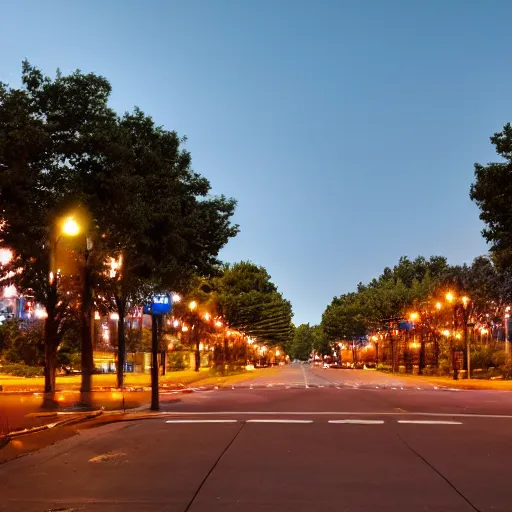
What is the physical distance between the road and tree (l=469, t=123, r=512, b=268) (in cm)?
1234

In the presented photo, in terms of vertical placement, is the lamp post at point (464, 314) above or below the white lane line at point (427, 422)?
above

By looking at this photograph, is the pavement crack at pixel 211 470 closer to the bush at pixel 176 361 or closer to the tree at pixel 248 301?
the bush at pixel 176 361

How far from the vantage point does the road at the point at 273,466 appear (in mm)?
7957

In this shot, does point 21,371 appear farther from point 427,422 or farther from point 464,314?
point 427,422

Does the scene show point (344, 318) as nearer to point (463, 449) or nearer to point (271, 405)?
point (271, 405)

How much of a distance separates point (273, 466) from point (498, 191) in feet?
69.0

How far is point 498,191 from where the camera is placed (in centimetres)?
2795

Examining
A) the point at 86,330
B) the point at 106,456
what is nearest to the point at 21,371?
the point at 86,330

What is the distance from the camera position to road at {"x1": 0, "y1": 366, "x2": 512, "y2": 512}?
7.96 m

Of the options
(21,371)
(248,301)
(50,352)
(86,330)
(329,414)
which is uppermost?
(248,301)

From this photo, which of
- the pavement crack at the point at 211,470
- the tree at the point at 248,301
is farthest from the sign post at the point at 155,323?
the tree at the point at 248,301

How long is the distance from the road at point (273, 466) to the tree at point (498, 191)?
12345 millimetres

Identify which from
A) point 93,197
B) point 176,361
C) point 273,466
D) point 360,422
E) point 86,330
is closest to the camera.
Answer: point 273,466

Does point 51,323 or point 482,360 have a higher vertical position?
point 51,323
